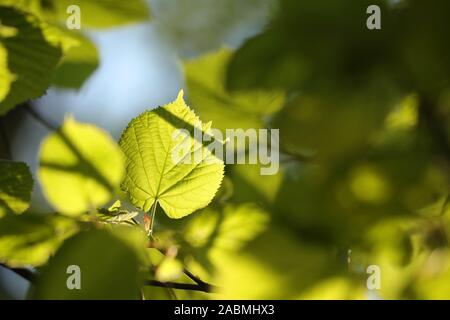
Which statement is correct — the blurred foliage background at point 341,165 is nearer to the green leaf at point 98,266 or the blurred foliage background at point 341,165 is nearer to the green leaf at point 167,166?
the green leaf at point 98,266

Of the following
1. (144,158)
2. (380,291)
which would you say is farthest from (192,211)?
(380,291)

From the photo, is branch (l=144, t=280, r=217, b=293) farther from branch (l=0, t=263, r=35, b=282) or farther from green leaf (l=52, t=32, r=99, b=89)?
green leaf (l=52, t=32, r=99, b=89)

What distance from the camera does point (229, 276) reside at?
0.24 metres

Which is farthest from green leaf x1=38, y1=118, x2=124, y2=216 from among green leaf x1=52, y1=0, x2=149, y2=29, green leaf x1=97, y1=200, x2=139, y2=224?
green leaf x1=52, y1=0, x2=149, y2=29

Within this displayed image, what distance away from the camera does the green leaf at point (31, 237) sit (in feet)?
1.21

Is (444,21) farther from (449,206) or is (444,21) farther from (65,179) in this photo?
(65,179)

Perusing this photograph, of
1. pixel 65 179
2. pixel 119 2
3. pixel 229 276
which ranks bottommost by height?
pixel 229 276

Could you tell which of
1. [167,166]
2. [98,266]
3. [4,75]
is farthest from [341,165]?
[4,75]

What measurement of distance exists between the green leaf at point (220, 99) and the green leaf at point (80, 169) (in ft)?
0.26

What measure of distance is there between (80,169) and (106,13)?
0.17 metres

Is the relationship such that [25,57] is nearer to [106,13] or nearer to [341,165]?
[106,13]

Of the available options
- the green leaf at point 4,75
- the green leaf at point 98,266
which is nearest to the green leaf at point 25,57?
the green leaf at point 4,75

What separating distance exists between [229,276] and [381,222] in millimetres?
75

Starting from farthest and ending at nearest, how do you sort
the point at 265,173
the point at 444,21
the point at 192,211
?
the point at 192,211 < the point at 265,173 < the point at 444,21
